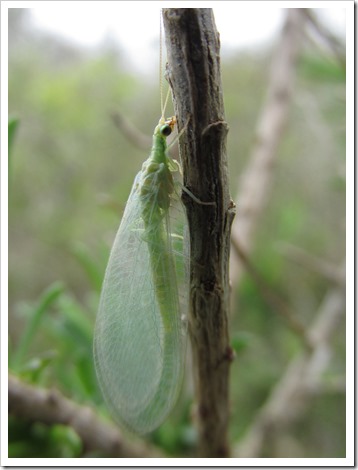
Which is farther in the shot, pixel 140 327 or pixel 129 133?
pixel 129 133

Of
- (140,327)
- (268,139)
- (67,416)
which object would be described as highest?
(268,139)

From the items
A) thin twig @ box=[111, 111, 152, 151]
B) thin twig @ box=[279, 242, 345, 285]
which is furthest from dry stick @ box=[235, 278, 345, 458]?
thin twig @ box=[111, 111, 152, 151]

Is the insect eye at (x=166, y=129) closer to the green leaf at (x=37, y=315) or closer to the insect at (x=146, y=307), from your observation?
the insect at (x=146, y=307)

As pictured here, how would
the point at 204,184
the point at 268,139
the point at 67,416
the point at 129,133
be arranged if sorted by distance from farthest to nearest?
the point at 268,139
the point at 129,133
the point at 67,416
the point at 204,184

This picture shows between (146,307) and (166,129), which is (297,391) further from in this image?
(166,129)

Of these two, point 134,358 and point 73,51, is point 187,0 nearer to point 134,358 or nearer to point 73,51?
point 134,358

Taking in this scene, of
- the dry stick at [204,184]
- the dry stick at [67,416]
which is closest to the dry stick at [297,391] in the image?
the dry stick at [67,416]

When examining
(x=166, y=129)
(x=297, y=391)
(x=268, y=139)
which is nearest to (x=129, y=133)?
(x=166, y=129)
